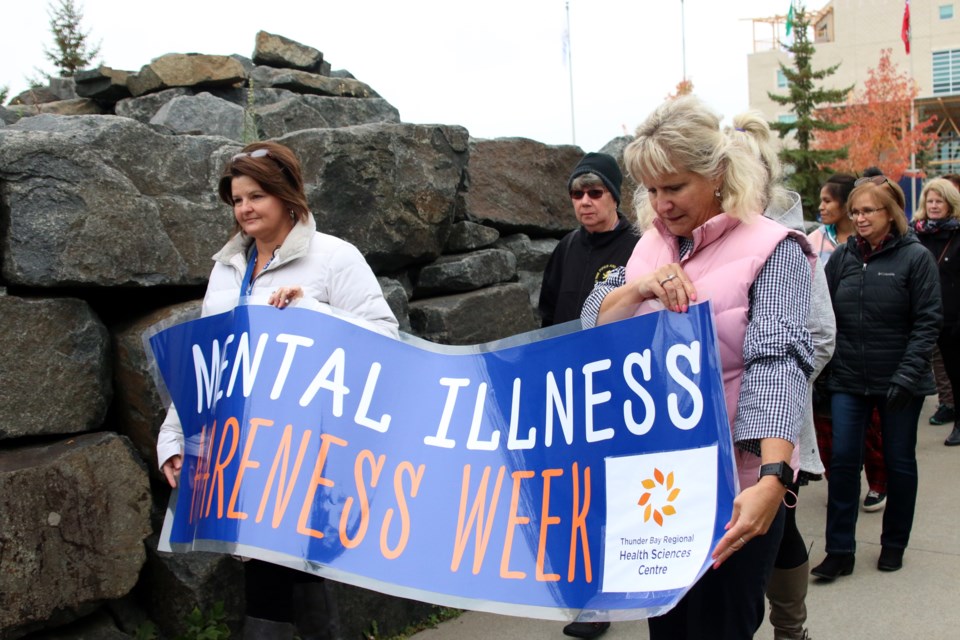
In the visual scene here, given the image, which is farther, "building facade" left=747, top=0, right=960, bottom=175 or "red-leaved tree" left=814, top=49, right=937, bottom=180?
"building facade" left=747, top=0, right=960, bottom=175

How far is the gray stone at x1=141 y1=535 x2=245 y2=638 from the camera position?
147 inches

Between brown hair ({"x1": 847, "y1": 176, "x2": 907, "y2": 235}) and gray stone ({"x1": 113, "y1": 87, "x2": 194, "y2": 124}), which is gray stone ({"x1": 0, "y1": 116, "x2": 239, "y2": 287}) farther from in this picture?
brown hair ({"x1": 847, "y1": 176, "x2": 907, "y2": 235})

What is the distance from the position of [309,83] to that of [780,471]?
587cm

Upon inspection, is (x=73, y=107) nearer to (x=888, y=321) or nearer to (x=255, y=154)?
(x=255, y=154)

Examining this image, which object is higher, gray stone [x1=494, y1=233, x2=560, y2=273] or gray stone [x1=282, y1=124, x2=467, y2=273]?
gray stone [x1=282, y1=124, x2=467, y2=273]

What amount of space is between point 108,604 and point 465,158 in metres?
3.06

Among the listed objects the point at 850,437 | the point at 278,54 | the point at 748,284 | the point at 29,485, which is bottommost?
the point at 850,437

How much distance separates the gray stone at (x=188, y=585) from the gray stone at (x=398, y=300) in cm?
146

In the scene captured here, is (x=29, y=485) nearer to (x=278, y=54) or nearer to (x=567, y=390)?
(x=567, y=390)

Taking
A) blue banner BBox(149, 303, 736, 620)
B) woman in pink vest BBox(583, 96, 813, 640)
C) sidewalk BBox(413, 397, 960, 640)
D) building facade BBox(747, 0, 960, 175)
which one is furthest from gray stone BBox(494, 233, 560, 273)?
building facade BBox(747, 0, 960, 175)

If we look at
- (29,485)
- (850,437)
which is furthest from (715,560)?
(850,437)

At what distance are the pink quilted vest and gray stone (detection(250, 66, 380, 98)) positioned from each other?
17.2 ft

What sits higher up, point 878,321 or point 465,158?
point 465,158

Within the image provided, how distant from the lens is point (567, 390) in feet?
8.34
